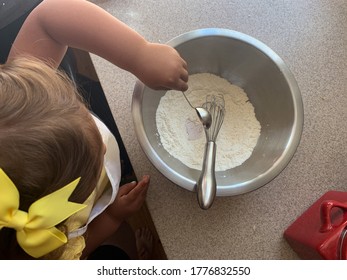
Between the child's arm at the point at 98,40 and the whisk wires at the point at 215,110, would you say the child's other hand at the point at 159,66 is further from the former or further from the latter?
the whisk wires at the point at 215,110

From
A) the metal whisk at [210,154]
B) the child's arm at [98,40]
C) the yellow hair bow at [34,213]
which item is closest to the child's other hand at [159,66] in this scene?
the child's arm at [98,40]

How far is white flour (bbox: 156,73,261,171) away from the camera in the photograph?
690 millimetres

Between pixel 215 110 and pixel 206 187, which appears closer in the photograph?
pixel 206 187

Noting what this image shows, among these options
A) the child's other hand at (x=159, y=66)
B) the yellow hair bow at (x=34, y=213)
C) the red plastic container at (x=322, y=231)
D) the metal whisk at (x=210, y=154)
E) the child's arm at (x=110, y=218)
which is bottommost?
the child's arm at (x=110, y=218)

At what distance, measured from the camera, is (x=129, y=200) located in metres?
0.69

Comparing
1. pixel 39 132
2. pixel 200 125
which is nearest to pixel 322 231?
pixel 200 125

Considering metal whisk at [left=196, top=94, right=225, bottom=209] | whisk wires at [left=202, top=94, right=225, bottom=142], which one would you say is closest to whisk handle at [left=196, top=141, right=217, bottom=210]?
metal whisk at [left=196, top=94, right=225, bottom=209]

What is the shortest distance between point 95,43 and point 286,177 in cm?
38

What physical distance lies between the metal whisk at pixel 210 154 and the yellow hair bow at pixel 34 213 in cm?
19

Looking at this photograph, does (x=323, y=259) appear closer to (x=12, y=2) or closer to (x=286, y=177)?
(x=286, y=177)

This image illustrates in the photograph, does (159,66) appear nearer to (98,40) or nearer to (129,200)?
(98,40)

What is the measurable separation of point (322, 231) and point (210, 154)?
0.19 meters

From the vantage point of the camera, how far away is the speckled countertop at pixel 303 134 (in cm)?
65
